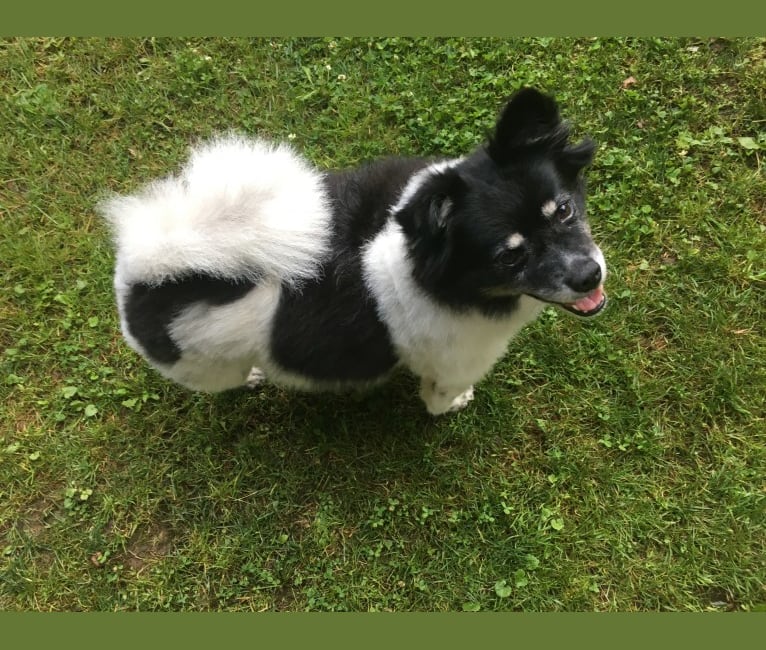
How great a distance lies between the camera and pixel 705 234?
362 centimetres

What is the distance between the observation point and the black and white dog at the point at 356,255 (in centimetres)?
228

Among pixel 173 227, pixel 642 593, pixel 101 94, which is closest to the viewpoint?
pixel 173 227

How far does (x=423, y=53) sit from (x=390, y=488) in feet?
9.68

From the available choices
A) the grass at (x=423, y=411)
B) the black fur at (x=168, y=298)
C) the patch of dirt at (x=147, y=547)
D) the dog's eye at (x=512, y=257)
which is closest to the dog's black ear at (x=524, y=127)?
the dog's eye at (x=512, y=257)

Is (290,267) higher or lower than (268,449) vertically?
higher

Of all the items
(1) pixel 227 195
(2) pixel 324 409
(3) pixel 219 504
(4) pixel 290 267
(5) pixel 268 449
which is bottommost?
(3) pixel 219 504

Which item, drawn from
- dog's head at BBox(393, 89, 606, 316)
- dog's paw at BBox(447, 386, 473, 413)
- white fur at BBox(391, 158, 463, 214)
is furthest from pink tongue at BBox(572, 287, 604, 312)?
dog's paw at BBox(447, 386, 473, 413)

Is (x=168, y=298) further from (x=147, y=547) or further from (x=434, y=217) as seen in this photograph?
(x=147, y=547)

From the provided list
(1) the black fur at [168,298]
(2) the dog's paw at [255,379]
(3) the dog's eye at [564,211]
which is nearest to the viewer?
(3) the dog's eye at [564,211]

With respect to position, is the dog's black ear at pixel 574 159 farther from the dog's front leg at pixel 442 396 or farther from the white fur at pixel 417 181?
the dog's front leg at pixel 442 396

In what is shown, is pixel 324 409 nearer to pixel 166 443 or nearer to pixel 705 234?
pixel 166 443

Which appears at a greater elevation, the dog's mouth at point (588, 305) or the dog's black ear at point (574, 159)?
the dog's black ear at point (574, 159)

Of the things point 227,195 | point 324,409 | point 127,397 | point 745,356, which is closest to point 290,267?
point 227,195

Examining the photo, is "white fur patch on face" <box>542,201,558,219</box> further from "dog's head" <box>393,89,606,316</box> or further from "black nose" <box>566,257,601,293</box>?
"black nose" <box>566,257,601,293</box>
